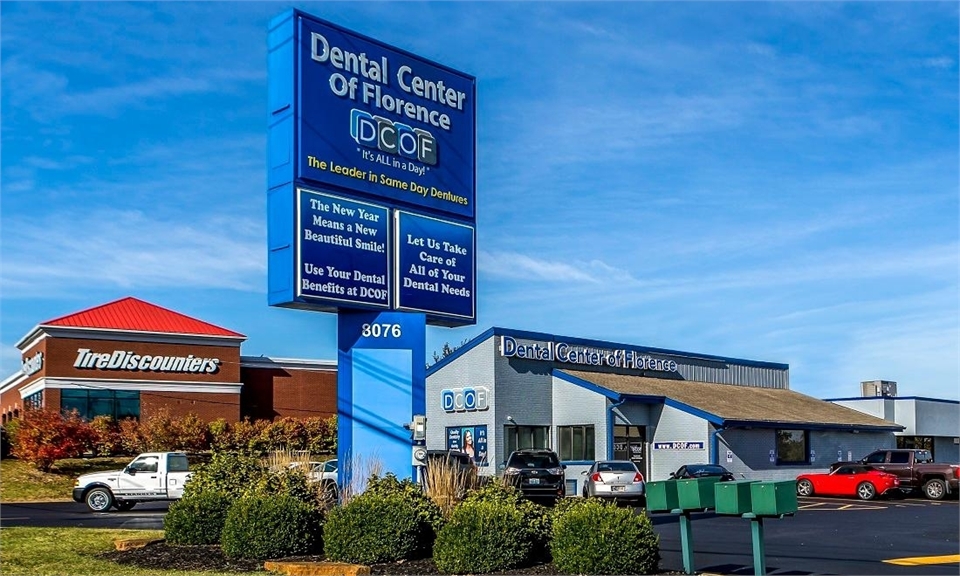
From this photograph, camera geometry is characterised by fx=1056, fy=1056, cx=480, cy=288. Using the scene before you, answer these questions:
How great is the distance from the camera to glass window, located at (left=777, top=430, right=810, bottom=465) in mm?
43375

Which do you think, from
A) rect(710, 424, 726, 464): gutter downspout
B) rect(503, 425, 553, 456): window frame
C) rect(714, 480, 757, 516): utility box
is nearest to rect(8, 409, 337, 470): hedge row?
rect(503, 425, 553, 456): window frame

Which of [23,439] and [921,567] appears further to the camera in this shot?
[23,439]

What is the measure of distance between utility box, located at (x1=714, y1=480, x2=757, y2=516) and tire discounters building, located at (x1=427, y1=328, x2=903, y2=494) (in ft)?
82.2

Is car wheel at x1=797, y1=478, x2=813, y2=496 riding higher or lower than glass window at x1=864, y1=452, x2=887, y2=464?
lower

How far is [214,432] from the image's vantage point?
50.0 meters

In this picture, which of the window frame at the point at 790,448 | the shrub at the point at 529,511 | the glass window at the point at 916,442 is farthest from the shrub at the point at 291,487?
the glass window at the point at 916,442

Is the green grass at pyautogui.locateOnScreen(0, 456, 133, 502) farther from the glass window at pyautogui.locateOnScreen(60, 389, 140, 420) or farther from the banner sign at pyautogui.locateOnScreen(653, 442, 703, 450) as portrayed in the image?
the banner sign at pyautogui.locateOnScreen(653, 442, 703, 450)

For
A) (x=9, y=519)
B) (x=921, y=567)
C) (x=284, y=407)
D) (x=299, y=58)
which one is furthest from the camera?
(x=284, y=407)

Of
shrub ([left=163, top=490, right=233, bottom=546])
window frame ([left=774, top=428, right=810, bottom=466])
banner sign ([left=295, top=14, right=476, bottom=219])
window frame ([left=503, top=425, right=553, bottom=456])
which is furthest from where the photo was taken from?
window frame ([left=774, top=428, right=810, bottom=466])

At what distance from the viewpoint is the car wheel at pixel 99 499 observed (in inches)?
1199

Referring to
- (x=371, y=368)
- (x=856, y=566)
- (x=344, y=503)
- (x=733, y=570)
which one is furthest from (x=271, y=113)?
(x=856, y=566)

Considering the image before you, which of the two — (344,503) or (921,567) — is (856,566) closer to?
(921,567)

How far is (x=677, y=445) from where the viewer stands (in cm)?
4028

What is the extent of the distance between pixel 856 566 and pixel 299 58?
1230 centimetres
